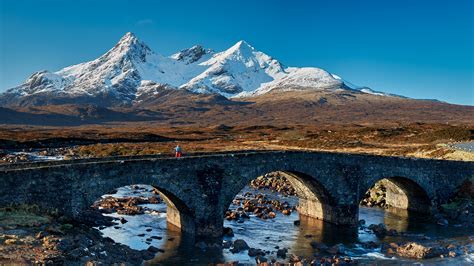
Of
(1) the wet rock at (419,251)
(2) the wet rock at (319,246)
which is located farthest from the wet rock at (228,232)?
(1) the wet rock at (419,251)

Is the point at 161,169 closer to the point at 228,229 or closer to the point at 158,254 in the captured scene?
the point at 158,254

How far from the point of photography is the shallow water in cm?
2586

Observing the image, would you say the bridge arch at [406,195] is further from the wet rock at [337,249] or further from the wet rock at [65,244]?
the wet rock at [65,244]

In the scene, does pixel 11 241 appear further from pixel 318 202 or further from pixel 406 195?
pixel 406 195

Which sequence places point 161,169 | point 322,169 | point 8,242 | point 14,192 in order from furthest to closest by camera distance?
point 322,169 < point 161,169 < point 14,192 < point 8,242

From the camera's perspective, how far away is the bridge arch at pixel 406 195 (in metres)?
38.7

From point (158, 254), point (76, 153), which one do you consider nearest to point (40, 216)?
point (158, 254)

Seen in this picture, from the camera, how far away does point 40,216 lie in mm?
22156

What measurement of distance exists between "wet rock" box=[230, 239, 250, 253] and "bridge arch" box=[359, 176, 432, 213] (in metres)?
15.5

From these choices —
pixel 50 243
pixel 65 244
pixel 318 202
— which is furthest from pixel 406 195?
pixel 50 243

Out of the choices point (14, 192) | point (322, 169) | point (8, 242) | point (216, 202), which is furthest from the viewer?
point (322, 169)

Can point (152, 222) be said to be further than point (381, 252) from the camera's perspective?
Yes

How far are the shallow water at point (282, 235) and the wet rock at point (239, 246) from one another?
1.35 ft

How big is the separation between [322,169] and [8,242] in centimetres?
2088
